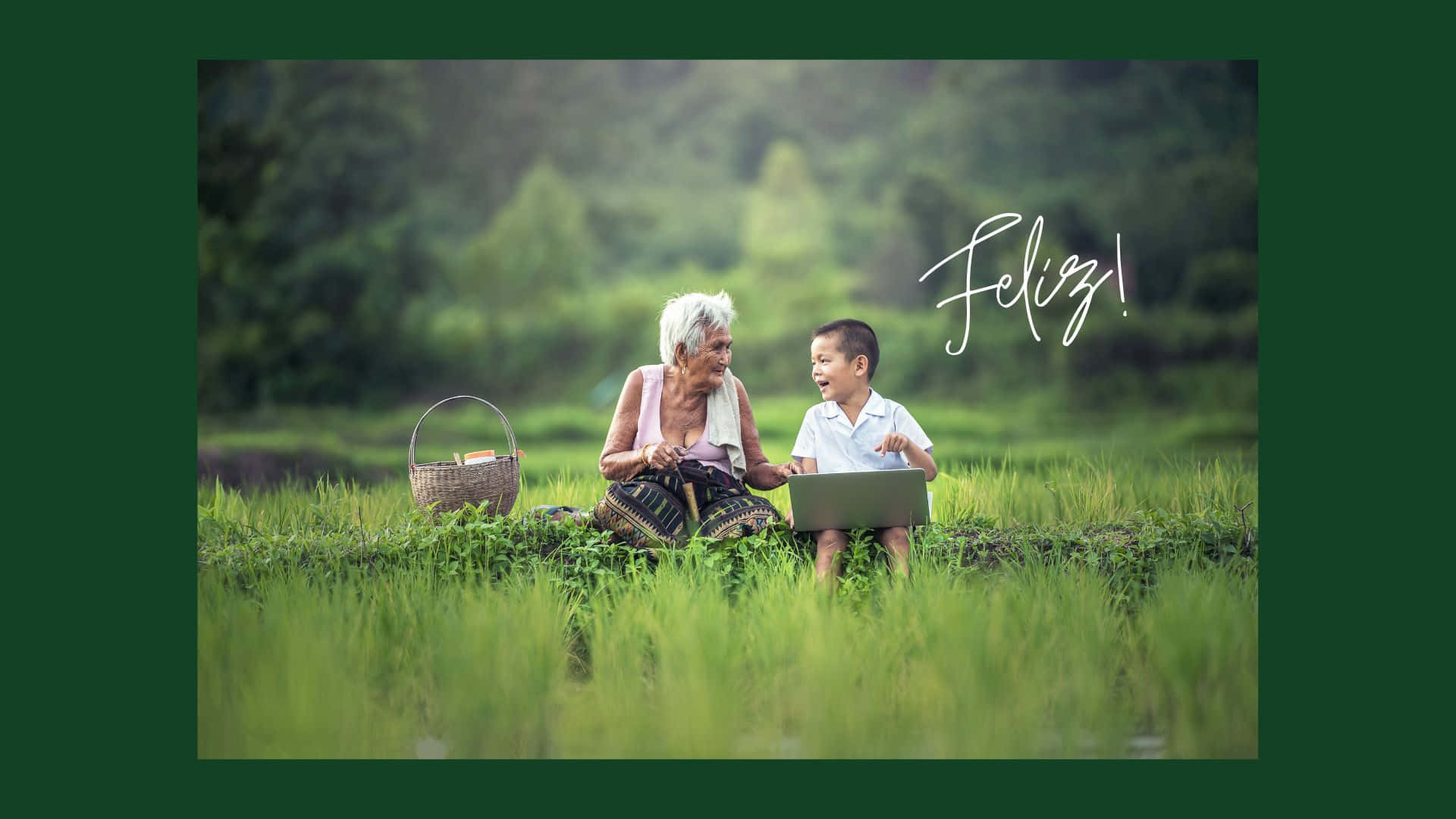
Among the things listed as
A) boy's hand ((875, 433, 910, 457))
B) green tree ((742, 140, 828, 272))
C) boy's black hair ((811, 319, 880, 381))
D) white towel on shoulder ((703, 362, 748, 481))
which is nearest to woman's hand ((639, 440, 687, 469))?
white towel on shoulder ((703, 362, 748, 481))

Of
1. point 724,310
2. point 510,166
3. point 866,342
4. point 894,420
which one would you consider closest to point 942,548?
point 894,420

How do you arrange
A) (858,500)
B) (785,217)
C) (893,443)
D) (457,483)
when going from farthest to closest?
(785,217), (457,483), (893,443), (858,500)

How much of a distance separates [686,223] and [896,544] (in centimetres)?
1513

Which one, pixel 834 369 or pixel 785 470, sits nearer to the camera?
pixel 834 369

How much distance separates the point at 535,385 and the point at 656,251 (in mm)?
3321

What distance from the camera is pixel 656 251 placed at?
65.6 feet

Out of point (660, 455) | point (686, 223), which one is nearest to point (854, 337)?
point (660, 455)

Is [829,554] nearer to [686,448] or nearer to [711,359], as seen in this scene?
[686,448]

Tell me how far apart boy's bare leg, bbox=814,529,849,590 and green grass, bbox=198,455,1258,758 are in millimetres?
91

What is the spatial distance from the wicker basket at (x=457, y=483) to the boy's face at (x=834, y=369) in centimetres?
166

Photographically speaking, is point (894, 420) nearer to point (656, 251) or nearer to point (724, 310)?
point (724, 310)

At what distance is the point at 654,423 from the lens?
5.70 meters

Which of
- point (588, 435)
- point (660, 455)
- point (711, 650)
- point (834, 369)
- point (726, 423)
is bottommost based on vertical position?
point (711, 650)

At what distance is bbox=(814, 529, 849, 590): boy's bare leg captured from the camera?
5.27 metres
